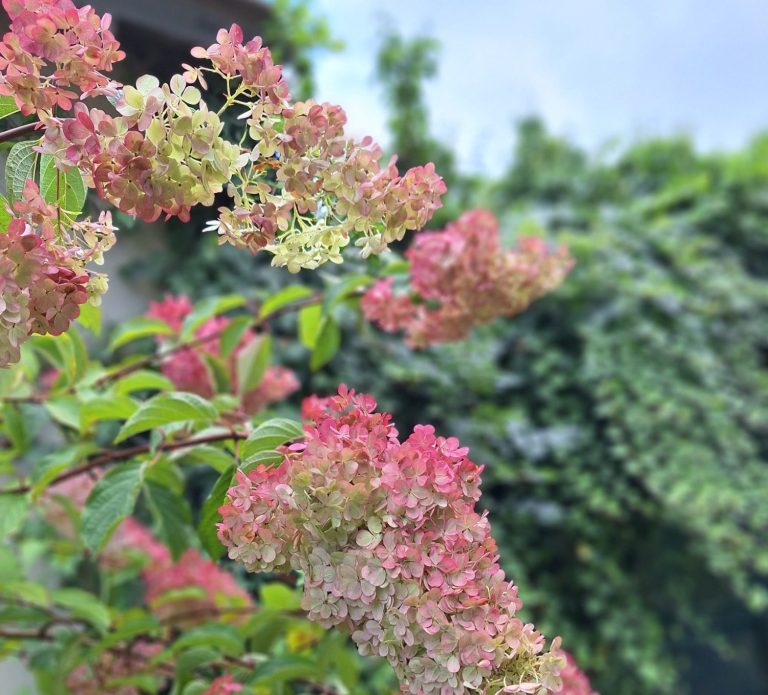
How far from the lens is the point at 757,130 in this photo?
12.4 feet

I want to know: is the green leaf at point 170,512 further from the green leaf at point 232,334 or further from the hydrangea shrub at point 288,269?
the green leaf at point 232,334

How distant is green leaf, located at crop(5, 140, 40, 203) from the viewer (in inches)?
22.1

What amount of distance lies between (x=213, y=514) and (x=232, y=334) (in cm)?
46

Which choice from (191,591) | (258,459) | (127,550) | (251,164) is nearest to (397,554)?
(258,459)

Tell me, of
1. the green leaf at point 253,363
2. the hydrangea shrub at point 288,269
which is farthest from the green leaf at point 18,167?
the green leaf at point 253,363

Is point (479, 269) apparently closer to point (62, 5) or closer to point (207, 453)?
point (207, 453)

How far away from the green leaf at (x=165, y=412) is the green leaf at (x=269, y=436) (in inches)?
4.2

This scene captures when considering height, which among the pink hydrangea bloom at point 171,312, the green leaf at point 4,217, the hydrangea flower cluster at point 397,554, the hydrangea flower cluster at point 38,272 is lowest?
the hydrangea flower cluster at point 397,554

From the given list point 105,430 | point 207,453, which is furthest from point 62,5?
point 105,430

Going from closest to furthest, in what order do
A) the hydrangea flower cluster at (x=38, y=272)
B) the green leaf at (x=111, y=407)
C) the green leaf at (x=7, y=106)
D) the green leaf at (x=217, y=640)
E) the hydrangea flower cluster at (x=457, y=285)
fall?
the hydrangea flower cluster at (x=38, y=272) < the green leaf at (x=7, y=106) < the green leaf at (x=111, y=407) < the green leaf at (x=217, y=640) < the hydrangea flower cluster at (x=457, y=285)

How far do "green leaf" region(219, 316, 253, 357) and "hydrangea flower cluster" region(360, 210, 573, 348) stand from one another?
165 millimetres

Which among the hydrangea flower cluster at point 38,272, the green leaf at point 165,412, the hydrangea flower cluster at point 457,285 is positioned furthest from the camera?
the hydrangea flower cluster at point 457,285

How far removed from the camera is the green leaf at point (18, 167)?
56cm

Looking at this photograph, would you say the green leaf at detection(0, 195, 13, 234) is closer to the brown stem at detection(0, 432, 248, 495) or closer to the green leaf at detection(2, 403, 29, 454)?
the brown stem at detection(0, 432, 248, 495)
